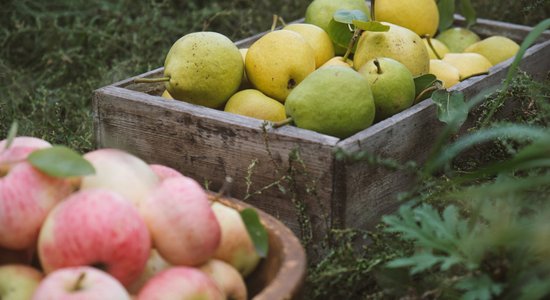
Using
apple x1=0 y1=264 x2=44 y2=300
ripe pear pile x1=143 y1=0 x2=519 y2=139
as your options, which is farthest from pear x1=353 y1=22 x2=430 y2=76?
apple x1=0 y1=264 x2=44 y2=300

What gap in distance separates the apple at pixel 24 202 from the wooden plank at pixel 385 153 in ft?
2.06

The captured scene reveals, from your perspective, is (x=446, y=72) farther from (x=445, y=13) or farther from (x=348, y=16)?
(x=445, y=13)

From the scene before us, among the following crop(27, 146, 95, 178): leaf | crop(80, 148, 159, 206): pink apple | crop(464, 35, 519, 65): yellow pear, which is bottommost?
crop(464, 35, 519, 65): yellow pear

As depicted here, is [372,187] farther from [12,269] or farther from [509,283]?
[12,269]

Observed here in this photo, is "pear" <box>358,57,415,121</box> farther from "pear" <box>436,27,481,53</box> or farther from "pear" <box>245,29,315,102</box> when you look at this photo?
"pear" <box>436,27,481,53</box>

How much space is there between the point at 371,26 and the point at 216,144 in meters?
0.55

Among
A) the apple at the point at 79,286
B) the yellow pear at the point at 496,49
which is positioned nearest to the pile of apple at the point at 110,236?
the apple at the point at 79,286

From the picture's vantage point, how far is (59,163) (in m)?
1.26

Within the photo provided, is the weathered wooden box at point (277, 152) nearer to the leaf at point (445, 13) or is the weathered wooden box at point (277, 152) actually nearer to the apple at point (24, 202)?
the apple at point (24, 202)

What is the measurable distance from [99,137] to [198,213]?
86cm

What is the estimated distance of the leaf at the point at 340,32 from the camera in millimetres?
2182

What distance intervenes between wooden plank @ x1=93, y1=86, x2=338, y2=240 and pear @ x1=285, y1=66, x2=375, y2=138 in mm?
58

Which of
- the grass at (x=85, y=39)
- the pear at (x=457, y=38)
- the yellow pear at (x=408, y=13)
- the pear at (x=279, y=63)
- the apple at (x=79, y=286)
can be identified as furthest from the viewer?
the grass at (x=85, y=39)

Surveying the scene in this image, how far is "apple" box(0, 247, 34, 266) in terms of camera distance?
4.31 ft
